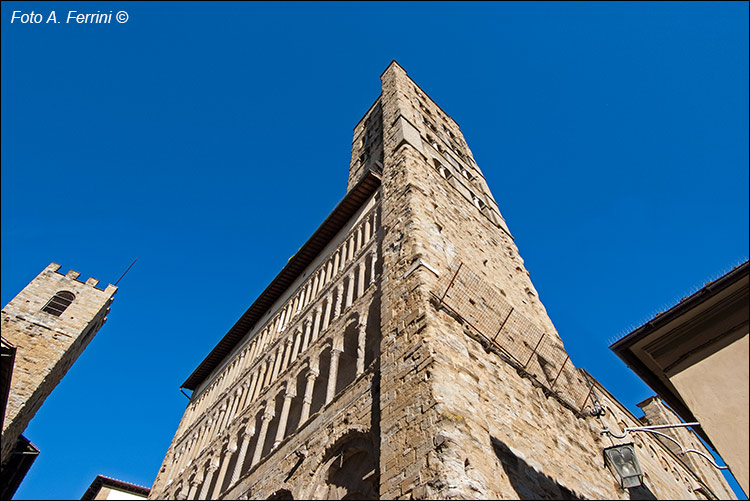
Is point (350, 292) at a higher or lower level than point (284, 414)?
higher

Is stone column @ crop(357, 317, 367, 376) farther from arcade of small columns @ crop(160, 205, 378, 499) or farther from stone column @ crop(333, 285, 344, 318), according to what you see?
stone column @ crop(333, 285, 344, 318)

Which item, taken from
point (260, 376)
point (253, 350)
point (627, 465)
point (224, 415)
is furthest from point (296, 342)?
point (627, 465)

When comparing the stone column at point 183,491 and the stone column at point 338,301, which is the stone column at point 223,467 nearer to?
the stone column at point 183,491

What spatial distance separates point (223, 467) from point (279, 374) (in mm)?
2819

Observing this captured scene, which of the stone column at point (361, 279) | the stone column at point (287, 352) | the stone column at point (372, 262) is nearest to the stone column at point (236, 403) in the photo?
the stone column at point (287, 352)

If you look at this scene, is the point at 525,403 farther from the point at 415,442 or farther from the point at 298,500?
the point at 298,500

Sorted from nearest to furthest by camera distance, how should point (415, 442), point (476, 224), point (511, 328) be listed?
1. point (415, 442)
2. point (511, 328)
3. point (476, 224)

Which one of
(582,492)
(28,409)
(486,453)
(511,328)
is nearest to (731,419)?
(486,453)

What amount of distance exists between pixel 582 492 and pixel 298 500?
5.02 m

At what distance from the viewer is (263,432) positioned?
1236 centimetres

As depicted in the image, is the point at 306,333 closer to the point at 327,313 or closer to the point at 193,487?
the point at 327,313

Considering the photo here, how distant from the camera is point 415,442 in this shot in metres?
6.91

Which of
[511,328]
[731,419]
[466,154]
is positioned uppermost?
[466,154]

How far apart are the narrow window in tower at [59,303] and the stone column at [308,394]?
88.0 ft
